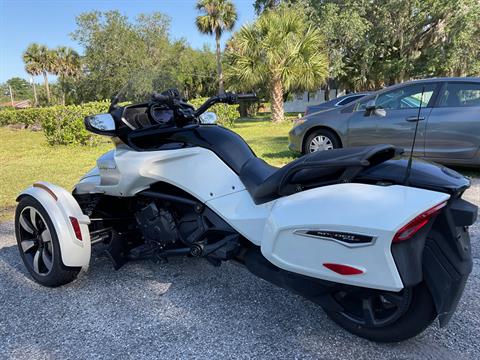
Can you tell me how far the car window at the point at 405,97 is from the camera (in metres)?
5.83

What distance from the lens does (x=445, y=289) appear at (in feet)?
5.79

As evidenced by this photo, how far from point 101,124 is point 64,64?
159 ft

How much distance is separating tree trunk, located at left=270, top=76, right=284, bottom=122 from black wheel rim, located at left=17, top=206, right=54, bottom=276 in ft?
50.3

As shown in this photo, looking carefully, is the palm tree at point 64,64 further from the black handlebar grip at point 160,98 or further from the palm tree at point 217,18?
the black handlebar grip at point 160,98

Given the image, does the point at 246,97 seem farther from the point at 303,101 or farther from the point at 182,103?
the point at 303,101

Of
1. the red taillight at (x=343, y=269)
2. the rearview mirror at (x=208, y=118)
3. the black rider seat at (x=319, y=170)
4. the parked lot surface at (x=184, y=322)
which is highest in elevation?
the rearview mirror at (x=208, y=118)

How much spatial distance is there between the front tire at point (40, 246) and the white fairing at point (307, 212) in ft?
2.69

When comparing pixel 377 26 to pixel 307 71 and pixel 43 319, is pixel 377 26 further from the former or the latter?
pixel 43 319

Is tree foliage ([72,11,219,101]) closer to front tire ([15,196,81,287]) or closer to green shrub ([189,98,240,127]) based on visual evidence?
green shrub ([189,98,240,127])

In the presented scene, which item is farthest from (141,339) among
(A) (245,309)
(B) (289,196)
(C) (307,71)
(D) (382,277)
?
(C) (307,71)

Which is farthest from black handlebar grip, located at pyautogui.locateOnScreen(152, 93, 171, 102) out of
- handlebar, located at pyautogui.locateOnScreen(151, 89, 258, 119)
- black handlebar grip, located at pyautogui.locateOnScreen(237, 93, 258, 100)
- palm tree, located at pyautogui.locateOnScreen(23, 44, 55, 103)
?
palm tree, located at pyautogui.locateOnScreen(23, 44, 55, 103)

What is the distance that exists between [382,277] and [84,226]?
208cm

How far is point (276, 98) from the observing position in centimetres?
1858

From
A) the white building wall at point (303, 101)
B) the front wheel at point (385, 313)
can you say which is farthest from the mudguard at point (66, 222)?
the white building wall at point (303, 101)
